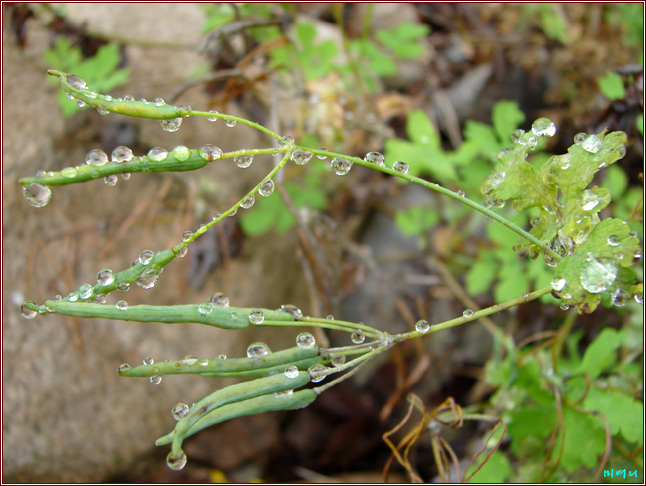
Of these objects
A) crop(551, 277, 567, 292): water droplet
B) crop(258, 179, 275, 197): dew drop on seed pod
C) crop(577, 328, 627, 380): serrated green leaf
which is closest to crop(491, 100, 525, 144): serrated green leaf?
crop(577, 328, 627, 380): serrated green leaf

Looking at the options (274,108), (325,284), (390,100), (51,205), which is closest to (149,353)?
(51,205)

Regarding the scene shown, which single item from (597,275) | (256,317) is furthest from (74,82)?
(597,275)

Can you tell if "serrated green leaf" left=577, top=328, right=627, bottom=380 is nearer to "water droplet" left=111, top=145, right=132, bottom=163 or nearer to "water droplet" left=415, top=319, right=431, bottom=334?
"water droplet" left=415, top=319, right=431, bottom=334

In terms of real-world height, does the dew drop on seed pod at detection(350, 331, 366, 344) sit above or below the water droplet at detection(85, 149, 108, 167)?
below

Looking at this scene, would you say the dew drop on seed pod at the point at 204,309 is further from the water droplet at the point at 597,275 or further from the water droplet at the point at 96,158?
the water droplet at the point at 597,275

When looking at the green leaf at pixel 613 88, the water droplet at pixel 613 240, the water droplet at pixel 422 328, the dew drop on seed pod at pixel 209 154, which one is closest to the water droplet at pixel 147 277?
Result: the dew drop on seed pod at pixel 209 154

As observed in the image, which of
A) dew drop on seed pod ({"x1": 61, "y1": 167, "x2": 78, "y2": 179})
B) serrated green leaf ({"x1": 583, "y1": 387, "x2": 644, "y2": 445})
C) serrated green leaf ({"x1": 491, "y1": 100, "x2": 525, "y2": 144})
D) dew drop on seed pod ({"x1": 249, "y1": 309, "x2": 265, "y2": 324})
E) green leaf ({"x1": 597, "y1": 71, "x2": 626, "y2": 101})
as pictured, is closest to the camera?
dew drop on seed pod ({"x1": 61, "y1": 167, "x2": 78, "y2": 179})
